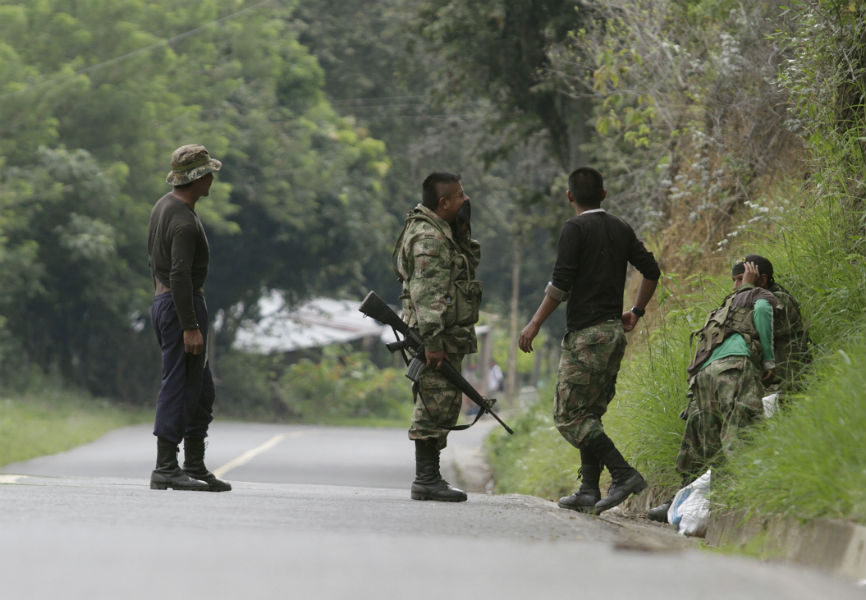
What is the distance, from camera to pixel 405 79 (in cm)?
2322

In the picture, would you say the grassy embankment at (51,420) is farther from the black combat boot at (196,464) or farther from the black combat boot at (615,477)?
the black combat boot at (615,477)

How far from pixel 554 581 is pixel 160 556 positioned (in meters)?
1.32

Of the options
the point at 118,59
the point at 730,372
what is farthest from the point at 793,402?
the point at 118,59

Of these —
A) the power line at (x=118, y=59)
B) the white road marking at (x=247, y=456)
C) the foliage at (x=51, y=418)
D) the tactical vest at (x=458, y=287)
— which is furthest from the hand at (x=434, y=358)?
the power line at (x=118, y=59)

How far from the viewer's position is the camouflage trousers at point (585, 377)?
26.4ft

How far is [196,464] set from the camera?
8.77 m

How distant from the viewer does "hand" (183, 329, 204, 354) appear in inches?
325

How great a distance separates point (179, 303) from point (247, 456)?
11.1 meters

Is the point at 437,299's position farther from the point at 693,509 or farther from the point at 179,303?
the point at 693,509

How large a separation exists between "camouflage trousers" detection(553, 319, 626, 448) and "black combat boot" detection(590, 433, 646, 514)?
0.25 ft

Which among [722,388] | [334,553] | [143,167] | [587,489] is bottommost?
[334,553]

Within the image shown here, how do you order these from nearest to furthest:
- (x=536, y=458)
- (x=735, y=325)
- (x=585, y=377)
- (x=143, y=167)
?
(x=735, y=325) < (x=585, y=377) < (x=536, y=458) < (x=143, y=167)

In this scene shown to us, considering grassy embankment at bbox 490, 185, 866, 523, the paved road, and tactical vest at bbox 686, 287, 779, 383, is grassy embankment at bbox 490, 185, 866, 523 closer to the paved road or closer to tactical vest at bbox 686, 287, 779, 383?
tactical vest at bbox 686, 287, 779, 383

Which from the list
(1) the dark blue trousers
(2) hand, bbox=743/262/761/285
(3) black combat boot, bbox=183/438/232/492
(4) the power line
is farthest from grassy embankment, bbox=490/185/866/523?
(4) the power line
